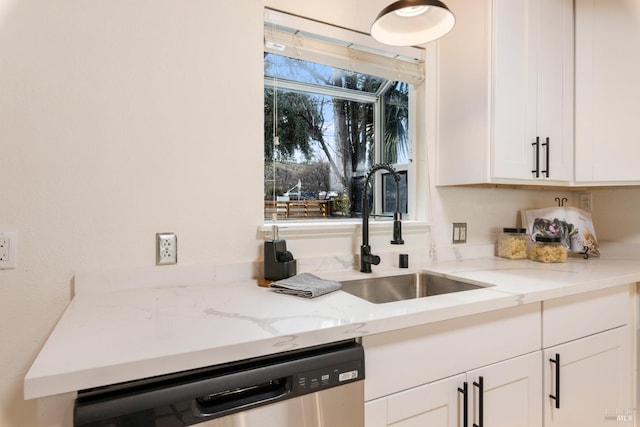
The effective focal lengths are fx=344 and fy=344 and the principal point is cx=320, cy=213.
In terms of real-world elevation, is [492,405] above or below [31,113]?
below

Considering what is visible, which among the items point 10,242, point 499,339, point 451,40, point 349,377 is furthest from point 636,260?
point 10,242

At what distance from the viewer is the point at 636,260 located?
192 cm

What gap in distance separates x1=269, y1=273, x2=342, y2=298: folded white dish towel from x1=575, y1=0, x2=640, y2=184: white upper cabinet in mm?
1532

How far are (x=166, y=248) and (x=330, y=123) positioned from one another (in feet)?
3.29

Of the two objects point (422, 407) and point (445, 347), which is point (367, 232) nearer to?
point (445, 347)

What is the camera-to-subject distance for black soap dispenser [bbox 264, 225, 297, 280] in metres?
1.29

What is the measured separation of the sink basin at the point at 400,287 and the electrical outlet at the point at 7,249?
1.11m

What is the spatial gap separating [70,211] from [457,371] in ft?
4.36

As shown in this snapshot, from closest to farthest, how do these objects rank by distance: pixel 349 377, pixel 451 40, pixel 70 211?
pixel 349 377
pixel 70 211
pixel 451 40

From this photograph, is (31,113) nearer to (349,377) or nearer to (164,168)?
(164,168)

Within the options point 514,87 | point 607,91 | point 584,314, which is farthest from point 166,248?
point 607,91

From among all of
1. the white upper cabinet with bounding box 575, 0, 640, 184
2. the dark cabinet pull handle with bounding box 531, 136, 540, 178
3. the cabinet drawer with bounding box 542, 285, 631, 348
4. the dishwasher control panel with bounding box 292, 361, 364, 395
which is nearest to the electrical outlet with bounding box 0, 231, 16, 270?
the dishwasher control panel with bounding box 292, 361, 364, 395

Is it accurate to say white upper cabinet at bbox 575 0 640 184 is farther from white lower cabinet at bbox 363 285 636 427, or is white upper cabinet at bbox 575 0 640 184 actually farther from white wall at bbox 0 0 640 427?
white wall at bbox 0 0 640 427

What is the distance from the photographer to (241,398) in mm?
740
